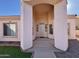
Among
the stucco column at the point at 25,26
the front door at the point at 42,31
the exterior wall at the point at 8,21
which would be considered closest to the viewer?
the stucco column at the point at 25,26

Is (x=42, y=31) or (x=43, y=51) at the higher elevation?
(x=42, y=31)

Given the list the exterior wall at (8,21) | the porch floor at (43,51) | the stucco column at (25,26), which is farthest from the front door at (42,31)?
the stucco column at (25,26)

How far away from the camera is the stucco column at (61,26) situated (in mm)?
11820

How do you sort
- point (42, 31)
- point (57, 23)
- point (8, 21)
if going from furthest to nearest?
point (42, 31) → point (8, 21) → point (57, 23)

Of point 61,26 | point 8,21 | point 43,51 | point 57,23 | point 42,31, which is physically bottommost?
point 43,51

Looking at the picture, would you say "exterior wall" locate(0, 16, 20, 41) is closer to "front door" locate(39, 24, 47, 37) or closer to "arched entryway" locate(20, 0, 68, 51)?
"arched entryway" locate(20, 0, 68, 51)

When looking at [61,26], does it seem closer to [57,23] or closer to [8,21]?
[57,23]

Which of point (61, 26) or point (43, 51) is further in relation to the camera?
point (61, 26)

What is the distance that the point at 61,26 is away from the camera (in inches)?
478

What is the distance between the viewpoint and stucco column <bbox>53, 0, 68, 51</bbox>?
38.8ft

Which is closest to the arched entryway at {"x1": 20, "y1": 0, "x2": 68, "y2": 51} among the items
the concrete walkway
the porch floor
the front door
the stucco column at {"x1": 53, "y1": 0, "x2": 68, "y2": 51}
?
the stucco column at {"x1": 53, "y1": 0, "x2": 68, "y2": 51}

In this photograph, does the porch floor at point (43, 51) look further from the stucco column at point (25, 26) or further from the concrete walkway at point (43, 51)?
the stucco column at point (25, 26)

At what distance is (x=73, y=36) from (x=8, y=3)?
15.5m

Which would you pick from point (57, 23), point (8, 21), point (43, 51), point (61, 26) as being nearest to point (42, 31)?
point (8, 21)
